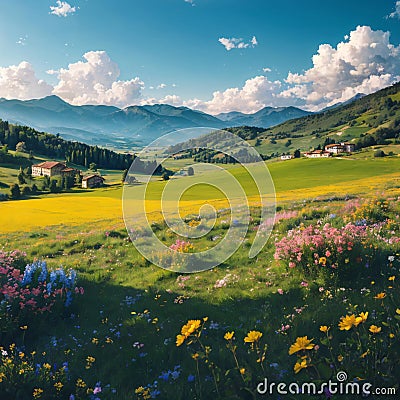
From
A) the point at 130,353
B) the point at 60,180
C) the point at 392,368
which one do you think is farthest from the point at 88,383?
the point at 60,180

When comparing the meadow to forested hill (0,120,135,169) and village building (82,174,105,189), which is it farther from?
forested hill (0,120,135,169)

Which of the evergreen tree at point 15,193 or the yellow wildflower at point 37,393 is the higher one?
the yellow wildflower at point 37,393

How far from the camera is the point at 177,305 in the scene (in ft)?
27.2

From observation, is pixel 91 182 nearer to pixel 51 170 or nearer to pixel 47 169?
pixel 51 170

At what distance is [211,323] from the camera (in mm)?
7043

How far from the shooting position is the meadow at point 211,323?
477 centimetres

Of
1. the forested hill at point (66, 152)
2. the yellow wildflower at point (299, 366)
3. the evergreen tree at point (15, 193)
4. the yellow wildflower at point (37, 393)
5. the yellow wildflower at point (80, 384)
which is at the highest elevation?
the forested hill at point (66, 152)

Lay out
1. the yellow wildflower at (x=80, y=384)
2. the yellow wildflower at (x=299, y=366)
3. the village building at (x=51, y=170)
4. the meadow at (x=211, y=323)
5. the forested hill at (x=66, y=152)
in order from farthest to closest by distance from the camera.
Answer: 1. the forested hill at (x=66, y=152)
2. the village building at (x=51, y=170)
3. the yellow wildflower at (x=80, y=384)
4. the meadow at (x=211, y=323)
5. the yellow wildflower at (x=299, y=366)

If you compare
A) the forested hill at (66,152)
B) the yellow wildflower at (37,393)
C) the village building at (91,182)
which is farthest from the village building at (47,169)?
the yellow wildflower at (37,393)

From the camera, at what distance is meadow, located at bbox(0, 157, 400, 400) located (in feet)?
15.6

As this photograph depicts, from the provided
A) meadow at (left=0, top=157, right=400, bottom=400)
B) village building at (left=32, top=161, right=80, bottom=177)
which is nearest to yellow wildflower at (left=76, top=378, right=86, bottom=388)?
meadow at (left=0, top=157, right=400, bottom=400)

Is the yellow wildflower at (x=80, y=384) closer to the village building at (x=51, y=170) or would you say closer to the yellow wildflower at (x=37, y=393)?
the yellow wildflower at (x=37, y=393)

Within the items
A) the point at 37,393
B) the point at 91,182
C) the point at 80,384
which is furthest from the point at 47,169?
the point at 37,393

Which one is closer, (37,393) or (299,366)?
(299,366)
